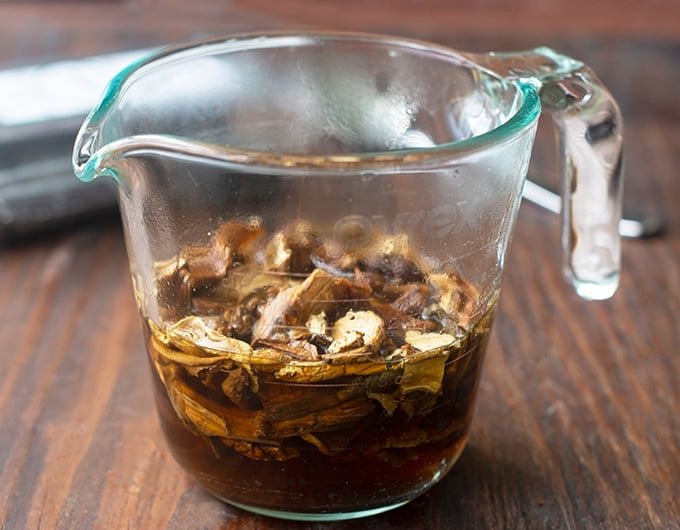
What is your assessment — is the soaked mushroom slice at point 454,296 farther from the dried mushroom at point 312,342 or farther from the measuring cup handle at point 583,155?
the measuring cup handle at point 583,155

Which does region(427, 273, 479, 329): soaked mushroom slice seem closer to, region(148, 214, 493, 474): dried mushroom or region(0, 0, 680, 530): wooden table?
region(148, 214, 493, 474): dried mushroom

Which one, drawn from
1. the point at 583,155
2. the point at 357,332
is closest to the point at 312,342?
the point at 357,332

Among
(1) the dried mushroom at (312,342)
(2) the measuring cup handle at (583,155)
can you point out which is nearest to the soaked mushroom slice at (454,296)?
(1) the dried mushroom at (312,342)

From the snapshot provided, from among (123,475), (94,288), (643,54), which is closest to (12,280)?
(94,288)

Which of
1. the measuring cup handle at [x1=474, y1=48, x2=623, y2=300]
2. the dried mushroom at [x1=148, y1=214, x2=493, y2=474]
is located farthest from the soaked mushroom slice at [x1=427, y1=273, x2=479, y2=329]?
the measuring cup handle at [x1=474, y1=48, x2=623, y2=300]

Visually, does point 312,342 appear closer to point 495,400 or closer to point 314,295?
point 314,295

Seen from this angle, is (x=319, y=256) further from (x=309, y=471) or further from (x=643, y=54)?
(x=643, y=54)

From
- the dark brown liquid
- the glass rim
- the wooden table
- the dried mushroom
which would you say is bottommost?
the wooden table
